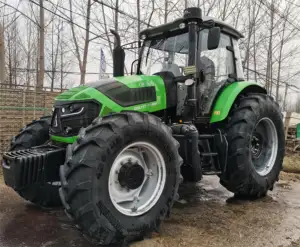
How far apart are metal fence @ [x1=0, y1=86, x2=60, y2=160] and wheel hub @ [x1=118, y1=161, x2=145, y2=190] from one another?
17.0 ft

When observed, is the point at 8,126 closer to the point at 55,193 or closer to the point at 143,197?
the point at 55,193

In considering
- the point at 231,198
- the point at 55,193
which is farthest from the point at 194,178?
the point at 55,193

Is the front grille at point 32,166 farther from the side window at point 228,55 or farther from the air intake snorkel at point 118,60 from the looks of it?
the side window at point 228,55

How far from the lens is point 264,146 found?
5793 mm

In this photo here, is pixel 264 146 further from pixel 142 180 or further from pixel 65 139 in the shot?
pixel 65 139

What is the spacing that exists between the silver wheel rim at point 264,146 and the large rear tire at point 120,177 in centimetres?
215

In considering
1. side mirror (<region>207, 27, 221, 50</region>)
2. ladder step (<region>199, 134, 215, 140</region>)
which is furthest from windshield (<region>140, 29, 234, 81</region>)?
ladder step (<region>199, 134, 215, 140</region>)

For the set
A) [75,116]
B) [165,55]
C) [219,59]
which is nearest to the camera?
[75,116]

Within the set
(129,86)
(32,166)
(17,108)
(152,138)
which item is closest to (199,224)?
(152,138)

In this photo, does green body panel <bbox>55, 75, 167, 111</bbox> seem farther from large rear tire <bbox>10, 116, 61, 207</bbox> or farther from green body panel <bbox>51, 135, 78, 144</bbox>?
large rear tire <bbox>10, 116, 61, 207</bbox>

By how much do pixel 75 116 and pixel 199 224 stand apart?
1966mm

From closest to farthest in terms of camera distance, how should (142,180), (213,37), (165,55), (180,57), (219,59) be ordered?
(142,180)
(213,37)
(180,57)
(165,55)
(219,59)

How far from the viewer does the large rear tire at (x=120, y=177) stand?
322 centimetres

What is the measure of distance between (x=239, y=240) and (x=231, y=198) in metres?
1.85
